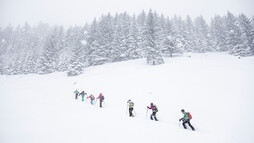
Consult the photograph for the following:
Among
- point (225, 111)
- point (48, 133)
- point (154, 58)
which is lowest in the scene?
point (48, 133)

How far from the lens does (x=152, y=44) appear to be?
30.2 m

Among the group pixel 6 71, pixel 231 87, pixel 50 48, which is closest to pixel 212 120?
pixel 231 87

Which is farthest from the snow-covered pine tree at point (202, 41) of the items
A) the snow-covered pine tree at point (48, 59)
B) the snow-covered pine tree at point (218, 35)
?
the snow-covered pine tree at point (48, 59)

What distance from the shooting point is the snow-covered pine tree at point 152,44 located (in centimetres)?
2962

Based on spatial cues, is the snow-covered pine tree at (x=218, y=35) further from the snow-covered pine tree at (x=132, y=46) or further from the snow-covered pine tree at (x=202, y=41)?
the snow-covered pine tree at (x=132, y=46)

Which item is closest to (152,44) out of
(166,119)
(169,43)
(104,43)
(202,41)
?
(169,43)

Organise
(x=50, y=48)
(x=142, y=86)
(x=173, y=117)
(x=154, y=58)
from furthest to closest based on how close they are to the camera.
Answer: (x=50, y=48) < (x=154, y=58) < (x=142, y=86) < (x=173, y=117)

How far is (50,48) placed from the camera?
45.3 m

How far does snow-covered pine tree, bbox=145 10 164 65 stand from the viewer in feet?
97.2

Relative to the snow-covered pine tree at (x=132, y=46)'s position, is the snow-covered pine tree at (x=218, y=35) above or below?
above

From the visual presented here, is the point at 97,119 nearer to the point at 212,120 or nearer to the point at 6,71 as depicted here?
the point at 212,120

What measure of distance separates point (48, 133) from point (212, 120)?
11771mm

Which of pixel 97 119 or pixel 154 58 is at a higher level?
pixel 154 58

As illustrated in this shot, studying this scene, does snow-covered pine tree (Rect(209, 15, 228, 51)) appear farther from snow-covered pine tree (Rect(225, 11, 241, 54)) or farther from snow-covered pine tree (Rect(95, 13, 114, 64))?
snow-covered pine tree (Rect(95, 13, 114, 64))
